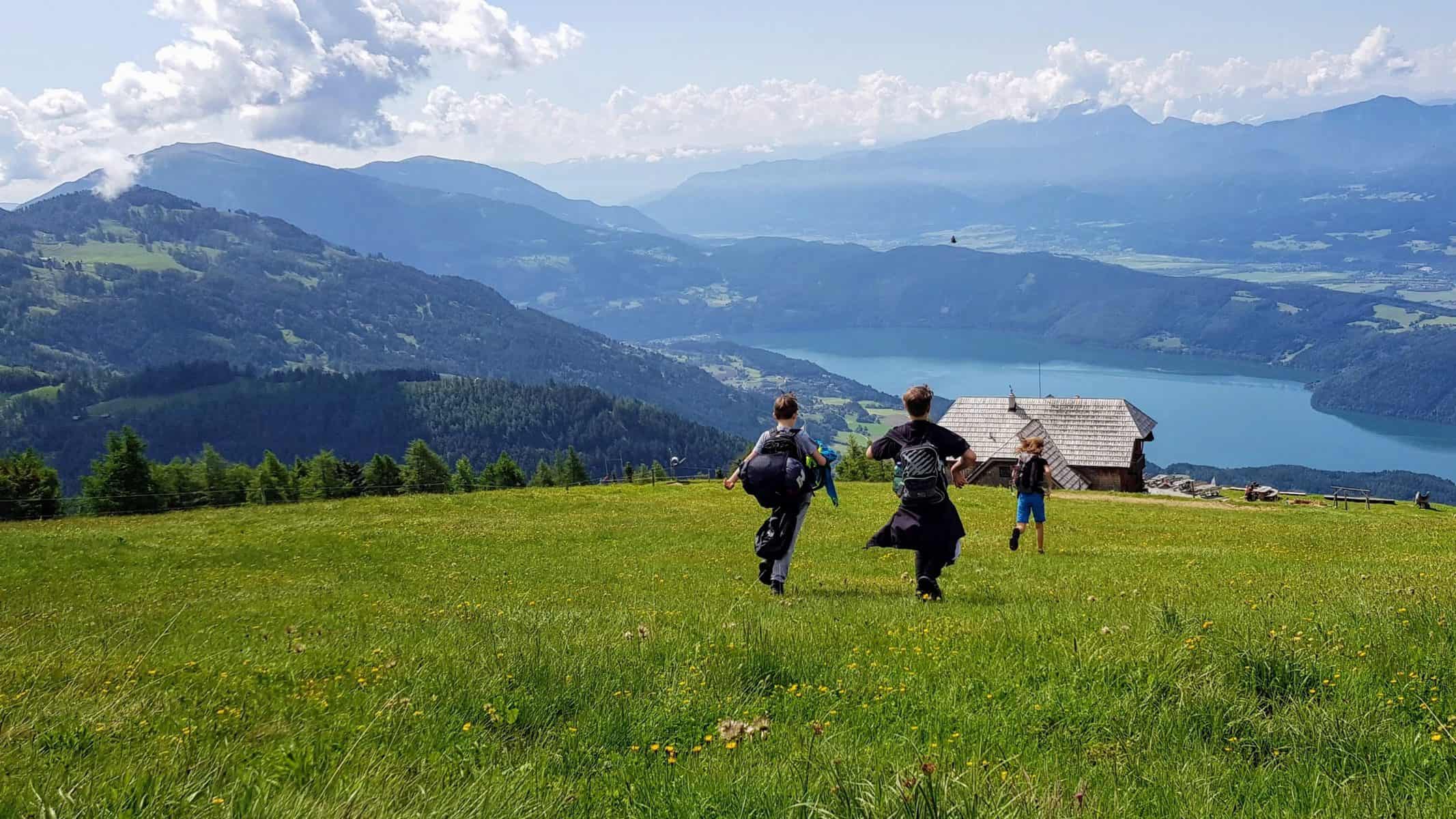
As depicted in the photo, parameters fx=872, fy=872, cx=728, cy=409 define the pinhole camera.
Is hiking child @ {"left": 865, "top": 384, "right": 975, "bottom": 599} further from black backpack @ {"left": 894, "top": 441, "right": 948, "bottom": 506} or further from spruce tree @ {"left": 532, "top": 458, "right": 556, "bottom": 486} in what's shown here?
spruce tree @ {"left": 532, "top": 458, "right": 556, "bottom": 486}

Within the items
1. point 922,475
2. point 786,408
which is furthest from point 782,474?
point 922,475

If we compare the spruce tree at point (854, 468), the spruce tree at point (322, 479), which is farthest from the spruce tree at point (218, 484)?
the spruce tree at point (854, 468)

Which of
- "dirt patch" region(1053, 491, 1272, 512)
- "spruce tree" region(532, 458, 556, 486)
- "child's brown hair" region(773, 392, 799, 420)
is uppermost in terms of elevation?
"child's brown hair" region(773, 392, 799, 420)

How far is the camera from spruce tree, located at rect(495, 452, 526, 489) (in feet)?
290

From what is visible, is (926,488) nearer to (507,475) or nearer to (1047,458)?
(1047,458)

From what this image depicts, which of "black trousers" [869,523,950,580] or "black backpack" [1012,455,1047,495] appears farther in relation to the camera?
"black backpack" [1012,455,1047,495]

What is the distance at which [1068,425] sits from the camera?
77.4 m

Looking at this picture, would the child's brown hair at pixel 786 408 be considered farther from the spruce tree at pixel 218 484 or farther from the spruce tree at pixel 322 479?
the spruce tree at pixel 322 479

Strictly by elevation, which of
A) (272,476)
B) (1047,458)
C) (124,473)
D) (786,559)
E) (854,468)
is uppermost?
(786,559)

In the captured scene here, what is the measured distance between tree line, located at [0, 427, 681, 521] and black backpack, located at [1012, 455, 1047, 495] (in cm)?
4540

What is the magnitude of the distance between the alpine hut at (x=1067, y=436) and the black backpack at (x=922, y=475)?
6433 cm

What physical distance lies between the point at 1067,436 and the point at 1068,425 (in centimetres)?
109

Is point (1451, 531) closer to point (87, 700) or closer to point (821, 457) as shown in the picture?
point (821, 457)

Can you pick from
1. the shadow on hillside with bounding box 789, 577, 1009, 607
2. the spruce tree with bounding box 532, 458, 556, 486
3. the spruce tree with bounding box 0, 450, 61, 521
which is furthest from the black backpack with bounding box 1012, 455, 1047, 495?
the spruce tree with bounding box 532, 458, 556, 486
